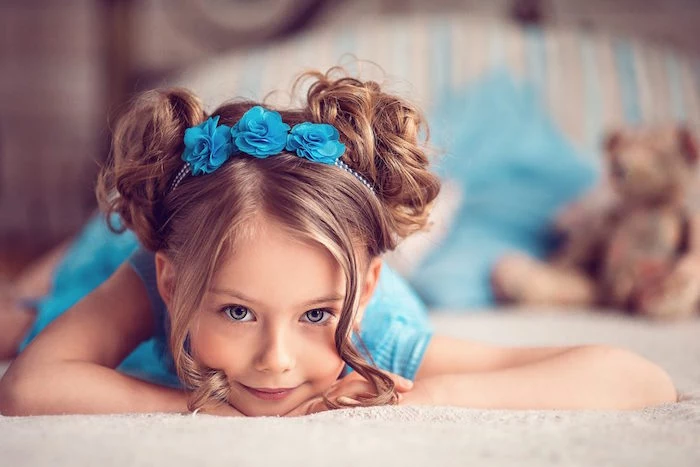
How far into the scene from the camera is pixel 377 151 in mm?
975

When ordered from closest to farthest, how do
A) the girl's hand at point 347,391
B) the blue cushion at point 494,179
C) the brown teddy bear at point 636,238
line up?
the girl's hand at point 347,391
the brown teddy bear at point 636,238
the blue cushion at point 494,179

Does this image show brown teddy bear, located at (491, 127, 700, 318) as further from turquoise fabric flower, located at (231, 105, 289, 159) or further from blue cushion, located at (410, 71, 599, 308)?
turquoise fabric flower, located at (231, 105, 289, 159)

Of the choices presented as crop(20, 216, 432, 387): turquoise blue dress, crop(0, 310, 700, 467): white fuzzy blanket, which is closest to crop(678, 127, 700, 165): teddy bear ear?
crop(20, 216, 432, 387): turquoise blue dress

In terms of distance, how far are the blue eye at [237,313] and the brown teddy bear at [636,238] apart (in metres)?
1.17

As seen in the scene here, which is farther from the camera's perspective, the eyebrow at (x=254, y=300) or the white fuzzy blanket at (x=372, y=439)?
the eyebrow at (x=254, y=300)

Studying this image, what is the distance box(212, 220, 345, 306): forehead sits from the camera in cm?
86

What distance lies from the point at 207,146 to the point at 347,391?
342mm

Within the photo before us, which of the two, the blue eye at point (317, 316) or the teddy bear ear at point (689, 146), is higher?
the teddy bear ear at point (689, 146)

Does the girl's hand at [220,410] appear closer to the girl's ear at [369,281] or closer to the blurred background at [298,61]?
the girl's ear at [369,281]

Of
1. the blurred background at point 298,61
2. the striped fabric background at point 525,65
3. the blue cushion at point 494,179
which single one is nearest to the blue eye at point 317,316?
the blurred background at point 298,61

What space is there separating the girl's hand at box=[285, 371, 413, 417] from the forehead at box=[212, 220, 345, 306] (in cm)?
14

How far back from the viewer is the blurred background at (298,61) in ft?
8.48

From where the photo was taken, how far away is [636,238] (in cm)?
191

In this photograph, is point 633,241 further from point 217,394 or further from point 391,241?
point 217,394
